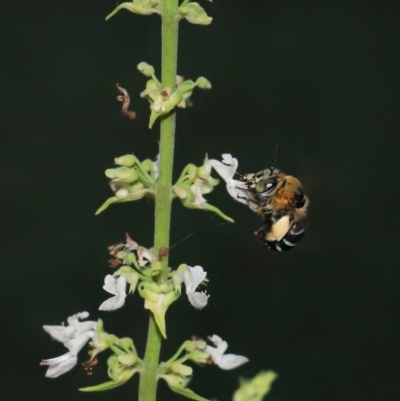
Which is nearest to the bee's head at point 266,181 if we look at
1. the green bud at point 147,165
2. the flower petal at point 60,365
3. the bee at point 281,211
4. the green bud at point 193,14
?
the bee at point 281,211

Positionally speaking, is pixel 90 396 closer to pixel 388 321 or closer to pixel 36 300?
pixel 36 300

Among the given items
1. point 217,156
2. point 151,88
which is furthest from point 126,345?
point 217,156

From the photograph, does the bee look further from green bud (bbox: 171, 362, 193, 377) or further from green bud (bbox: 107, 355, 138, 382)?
green bud (bbox: 107, 355, 138, 382)

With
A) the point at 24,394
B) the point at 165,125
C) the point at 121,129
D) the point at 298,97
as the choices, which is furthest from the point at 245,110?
the point at 165,125

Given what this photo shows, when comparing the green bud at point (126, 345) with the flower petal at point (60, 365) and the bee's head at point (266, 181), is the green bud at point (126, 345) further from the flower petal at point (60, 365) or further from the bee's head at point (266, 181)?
the bee's head at point (266, 181)

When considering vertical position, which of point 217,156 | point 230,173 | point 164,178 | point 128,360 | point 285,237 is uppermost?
point 164,178

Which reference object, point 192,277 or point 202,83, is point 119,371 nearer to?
point 192,277
